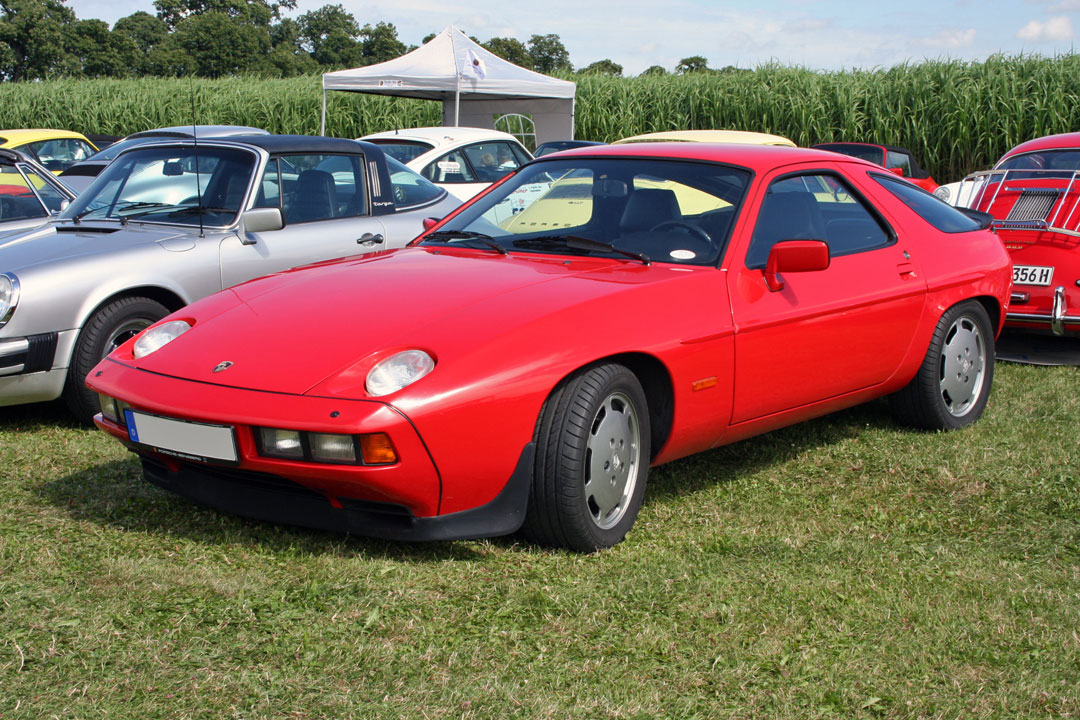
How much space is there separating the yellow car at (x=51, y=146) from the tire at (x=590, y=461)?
491 inches

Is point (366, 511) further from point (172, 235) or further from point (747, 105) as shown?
point (747, 105)

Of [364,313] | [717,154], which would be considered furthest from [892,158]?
[364,313]

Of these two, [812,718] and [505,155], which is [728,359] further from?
[505,155]

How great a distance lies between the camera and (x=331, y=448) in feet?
10.0

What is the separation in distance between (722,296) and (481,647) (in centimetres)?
169

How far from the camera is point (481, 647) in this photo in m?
2.81

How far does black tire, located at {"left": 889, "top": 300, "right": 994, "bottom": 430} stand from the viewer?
196 inches

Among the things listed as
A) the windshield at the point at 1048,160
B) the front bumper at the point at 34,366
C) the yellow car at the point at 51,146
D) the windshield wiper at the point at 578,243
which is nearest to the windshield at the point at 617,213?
the windshield wiper at the point at 578,243

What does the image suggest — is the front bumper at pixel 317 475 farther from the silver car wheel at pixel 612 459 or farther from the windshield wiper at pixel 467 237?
the windshield wiper at pixel 467 237

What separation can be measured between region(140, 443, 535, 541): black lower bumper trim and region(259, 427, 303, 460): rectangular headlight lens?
166mm

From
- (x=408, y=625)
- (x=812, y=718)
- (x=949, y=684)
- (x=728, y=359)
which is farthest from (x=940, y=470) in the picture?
(x=408, y=625)

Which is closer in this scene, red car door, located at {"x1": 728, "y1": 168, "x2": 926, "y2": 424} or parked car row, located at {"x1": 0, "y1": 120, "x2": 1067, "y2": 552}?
parked car row, located at {"x1": 0, "y1": 120, "x2": 1067, "y2": 552}

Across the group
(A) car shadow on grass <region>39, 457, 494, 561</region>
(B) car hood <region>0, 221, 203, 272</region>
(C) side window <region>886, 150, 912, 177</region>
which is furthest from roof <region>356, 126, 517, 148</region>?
(A) car shadow on grass <region>39, 457, 494, 561</region>

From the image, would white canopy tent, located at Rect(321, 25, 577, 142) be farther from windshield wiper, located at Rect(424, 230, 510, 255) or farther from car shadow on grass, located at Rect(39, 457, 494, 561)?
car shadow on grass, located at Rect(39, 457, 494, 561)
